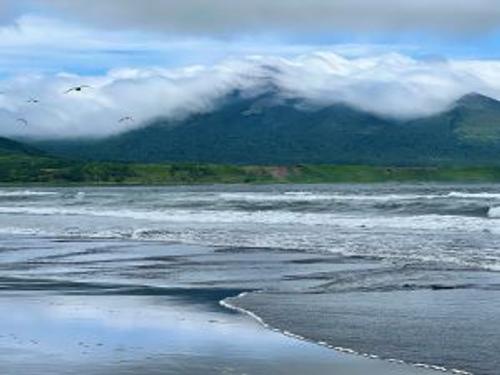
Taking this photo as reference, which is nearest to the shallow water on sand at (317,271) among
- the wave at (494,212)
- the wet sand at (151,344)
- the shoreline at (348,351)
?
the shoreline at (348,351)

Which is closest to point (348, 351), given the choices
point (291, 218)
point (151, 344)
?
point (151, 344)

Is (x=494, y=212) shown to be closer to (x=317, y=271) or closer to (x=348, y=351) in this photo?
(x=317, y=271)

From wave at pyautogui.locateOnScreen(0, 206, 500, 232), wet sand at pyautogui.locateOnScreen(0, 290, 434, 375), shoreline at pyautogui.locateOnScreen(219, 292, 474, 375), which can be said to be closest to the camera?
shoreline at pyautogui.locateOnScreen(219, 292, 474, 375)

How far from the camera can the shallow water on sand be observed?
67.5 feet

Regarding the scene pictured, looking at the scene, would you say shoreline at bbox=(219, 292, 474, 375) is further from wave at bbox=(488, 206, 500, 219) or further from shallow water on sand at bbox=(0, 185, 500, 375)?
wave at bbox=(488, 206, 500, 219)

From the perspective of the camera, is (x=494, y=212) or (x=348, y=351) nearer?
Answer: (x=348, y=351)

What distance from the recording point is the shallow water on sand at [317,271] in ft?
67.5

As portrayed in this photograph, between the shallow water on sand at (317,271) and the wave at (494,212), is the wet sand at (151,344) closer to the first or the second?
the shallow water on sand at (317,271)

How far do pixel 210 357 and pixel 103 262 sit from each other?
19.6 meters

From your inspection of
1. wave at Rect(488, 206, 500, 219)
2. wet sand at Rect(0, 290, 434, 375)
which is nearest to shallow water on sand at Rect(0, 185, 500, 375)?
wet sand at Rect(0, 290, 434, 375)

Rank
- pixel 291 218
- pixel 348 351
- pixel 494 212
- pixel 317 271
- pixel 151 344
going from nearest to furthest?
pixel 348 351
pixel 151 344
pixel 317 271
pixel 494 212
pixel 291 218

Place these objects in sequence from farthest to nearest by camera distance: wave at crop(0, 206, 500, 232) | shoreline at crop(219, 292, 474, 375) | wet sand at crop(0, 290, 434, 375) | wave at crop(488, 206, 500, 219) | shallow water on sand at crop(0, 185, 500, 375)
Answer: wave at crop(488, 206, 500, 219) → wave at crop(0, 206, 500, 232) → shallow water on sand at crop(0, 185, 500, 375) → wet sand at crop(0, 290, 434, 375) → shoreline at crop(219, 292, 474, 375)

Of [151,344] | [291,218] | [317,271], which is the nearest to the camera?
[151,344]

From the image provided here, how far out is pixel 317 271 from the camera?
3234 cm
